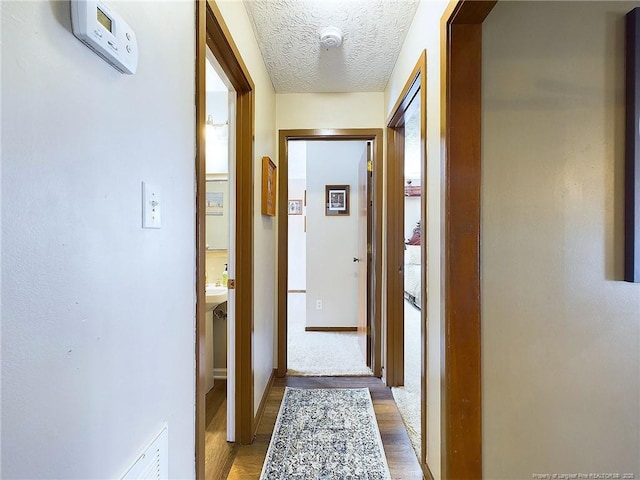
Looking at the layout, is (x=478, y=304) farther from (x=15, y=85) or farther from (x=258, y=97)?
(x=258, y=97)

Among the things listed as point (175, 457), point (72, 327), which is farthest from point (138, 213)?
point (175, 457)

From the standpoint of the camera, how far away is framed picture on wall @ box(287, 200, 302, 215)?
6.46m

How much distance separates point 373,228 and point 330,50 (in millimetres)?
1361

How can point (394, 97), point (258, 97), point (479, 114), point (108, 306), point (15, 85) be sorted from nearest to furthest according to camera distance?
point (15, 85) < point (108, 306) < point (479, 114) < point (258, 97) < point (394, 97)

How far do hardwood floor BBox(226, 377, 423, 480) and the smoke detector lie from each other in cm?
240

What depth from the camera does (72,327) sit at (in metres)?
0.55

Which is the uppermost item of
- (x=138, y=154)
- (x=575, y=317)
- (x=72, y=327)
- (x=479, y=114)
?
(x=479, y=114)

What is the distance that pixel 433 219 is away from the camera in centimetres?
140

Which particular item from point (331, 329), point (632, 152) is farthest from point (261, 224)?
point (331, 329)

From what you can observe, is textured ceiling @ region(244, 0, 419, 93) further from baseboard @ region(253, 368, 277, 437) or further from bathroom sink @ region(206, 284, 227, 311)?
baseboard @ region(253, 368, 277, 437)

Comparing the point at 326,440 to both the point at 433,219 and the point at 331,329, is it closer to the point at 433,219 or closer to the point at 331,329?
the point at 433,219

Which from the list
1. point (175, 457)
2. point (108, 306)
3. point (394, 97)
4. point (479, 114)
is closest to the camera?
point (108, 306)

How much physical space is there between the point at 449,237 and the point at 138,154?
1.08 metres

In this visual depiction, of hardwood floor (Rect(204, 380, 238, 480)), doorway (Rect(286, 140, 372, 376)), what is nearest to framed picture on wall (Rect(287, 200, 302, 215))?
doorway (Rect(286, 140, 372, 376))
